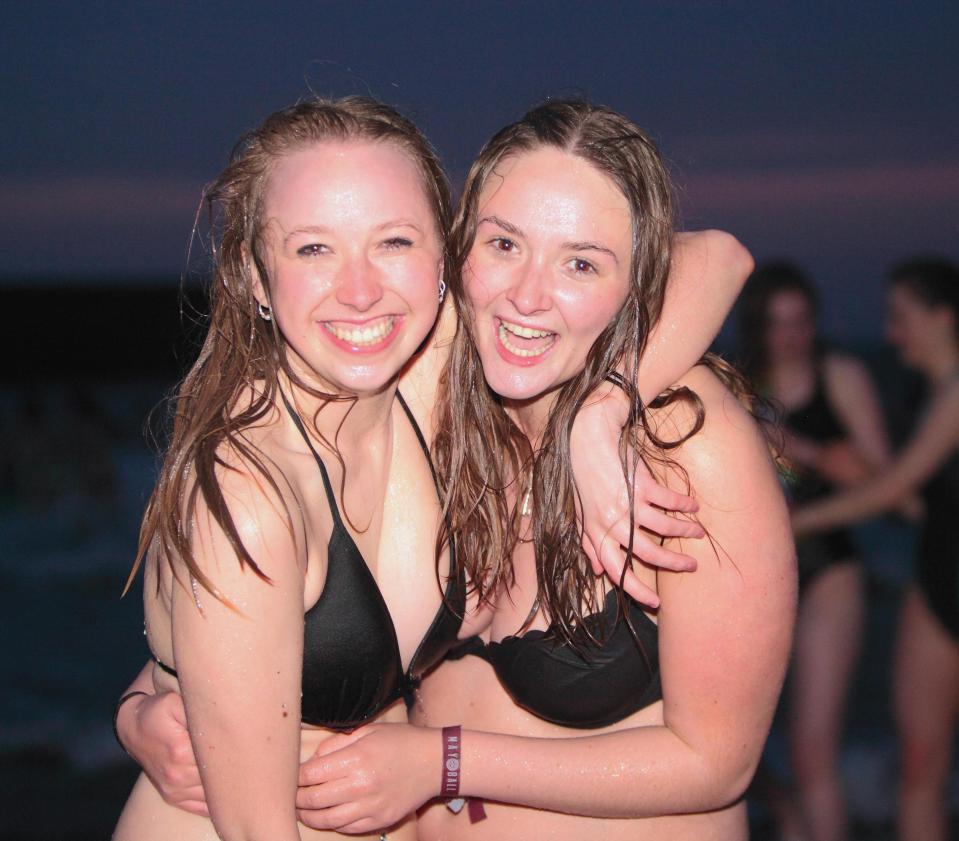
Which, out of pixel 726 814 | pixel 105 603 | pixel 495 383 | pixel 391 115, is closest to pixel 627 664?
pixel 726 814

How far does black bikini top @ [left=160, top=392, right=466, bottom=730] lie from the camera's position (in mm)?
2111

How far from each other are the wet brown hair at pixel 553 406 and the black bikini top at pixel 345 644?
1.00 ft

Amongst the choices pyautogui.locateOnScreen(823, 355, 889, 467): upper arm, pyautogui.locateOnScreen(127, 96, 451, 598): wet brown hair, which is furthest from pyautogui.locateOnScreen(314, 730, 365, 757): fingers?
pyautogui.locateOnScreen(823, 355, 889, 467): upper arm

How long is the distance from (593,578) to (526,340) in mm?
526

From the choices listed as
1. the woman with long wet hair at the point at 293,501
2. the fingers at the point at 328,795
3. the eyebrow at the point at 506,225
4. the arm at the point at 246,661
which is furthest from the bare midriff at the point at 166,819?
the eyebrow at the point at 506,225

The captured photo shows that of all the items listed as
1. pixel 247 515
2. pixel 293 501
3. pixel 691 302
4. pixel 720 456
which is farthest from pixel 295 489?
pixel 691 302

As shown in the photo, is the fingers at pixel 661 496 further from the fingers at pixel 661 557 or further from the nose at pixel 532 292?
the nose at pixel 532 292

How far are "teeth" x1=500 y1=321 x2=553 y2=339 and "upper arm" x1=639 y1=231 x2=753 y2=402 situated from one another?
0.22 meters

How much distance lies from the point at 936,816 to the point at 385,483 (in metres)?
3.52

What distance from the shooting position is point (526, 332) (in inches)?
88.8

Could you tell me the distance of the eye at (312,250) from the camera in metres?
2.11

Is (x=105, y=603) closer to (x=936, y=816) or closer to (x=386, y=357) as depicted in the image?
(x=936, y=816)

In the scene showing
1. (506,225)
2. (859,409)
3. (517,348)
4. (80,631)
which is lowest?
(80,631)

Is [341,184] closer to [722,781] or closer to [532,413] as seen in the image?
[532,413]
